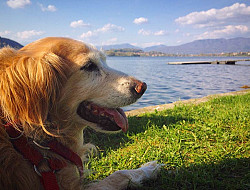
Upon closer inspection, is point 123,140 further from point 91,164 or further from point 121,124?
point 121,124

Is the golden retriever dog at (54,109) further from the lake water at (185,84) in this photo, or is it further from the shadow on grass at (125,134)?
the lake water at (185,84)

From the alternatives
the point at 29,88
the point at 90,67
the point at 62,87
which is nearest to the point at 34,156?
the point at 29,88

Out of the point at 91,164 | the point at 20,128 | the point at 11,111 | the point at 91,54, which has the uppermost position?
the point at 91,54

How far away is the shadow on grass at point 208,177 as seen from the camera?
8.07 ft

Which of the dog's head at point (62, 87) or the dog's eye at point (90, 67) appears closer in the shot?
the dog's head at point (62, 87)

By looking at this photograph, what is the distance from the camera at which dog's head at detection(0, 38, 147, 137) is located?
1.84m

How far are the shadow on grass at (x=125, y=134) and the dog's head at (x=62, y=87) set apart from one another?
5.96 ft

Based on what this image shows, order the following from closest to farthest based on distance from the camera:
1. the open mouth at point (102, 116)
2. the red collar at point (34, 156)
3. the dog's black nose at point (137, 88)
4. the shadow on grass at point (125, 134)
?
1. the red collar at point (34, 156)
2. the open mouth at point (102, 116)
3. the dog's black nose at point (137, 88)
4. the shadow on grass at point (125, 134)

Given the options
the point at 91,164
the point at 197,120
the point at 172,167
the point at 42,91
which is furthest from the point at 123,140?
the point at 42,91

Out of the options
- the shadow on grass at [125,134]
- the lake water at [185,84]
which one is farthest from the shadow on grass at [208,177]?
the lake water at [185,84]

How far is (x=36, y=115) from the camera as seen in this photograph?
1.87 m

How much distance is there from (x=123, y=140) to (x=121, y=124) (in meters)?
1.91

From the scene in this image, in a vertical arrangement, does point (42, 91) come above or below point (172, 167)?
above

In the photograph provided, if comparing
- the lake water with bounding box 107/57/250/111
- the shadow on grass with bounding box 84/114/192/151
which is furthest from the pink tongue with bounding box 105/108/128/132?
the lake water with bounding box 107/57/250/111
